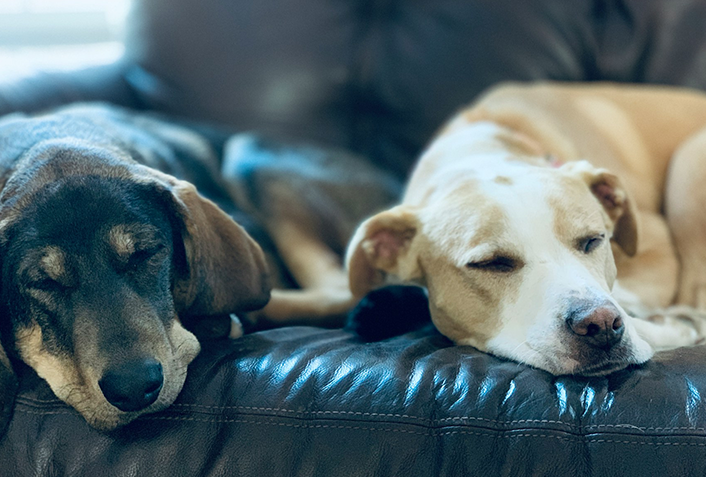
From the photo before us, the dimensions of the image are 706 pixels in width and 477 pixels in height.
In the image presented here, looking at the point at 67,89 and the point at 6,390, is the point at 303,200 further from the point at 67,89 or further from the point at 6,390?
the point at 6,390

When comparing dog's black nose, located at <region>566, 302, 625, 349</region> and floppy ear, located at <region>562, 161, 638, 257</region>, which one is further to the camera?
floppy ear, located at <region>562, 161, 638, 257</region>

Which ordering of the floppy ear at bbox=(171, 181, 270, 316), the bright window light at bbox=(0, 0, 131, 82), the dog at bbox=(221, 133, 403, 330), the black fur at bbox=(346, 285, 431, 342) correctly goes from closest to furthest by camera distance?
the floppy ear at bbox=(171, 181, 270, 316) → the black fur at bbox=(346, 285, 431, 342) → the dog at bbox=(221, 133, 403, 330) → the bright window light at bbox=(0, 0, 131, 82)

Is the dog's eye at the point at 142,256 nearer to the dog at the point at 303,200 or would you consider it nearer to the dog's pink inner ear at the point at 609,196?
the dog at the point at 303,200

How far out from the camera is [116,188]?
4.66 feet

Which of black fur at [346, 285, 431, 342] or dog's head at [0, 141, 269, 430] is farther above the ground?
dog's head at [0, 141, 269, 430]

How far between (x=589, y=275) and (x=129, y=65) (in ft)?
7.82

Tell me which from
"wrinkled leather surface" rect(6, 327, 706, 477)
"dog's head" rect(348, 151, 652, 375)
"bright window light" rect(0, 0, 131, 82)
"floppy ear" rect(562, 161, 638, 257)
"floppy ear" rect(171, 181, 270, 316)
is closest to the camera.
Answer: "wrinkled leather surface" rect(6, 327, 706, 477)

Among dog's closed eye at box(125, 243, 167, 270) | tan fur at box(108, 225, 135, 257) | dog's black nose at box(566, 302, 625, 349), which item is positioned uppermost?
tan fur at box(108, 225, 135, 257)

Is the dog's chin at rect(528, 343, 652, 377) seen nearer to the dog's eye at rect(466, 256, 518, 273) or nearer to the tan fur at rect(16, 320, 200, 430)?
the dog's eye at rect(466, 256, 518, 273)

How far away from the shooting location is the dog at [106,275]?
1.27 metres

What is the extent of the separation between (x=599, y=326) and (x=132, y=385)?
96 centimetres

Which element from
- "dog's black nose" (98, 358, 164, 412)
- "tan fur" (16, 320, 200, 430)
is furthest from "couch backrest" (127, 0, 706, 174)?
"dog's black nose" (98, 358, 164, 412)

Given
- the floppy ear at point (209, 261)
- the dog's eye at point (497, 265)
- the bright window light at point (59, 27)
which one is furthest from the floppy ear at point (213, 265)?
the bright window light at point (59, 27)

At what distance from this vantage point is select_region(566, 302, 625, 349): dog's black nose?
1.31 meters
